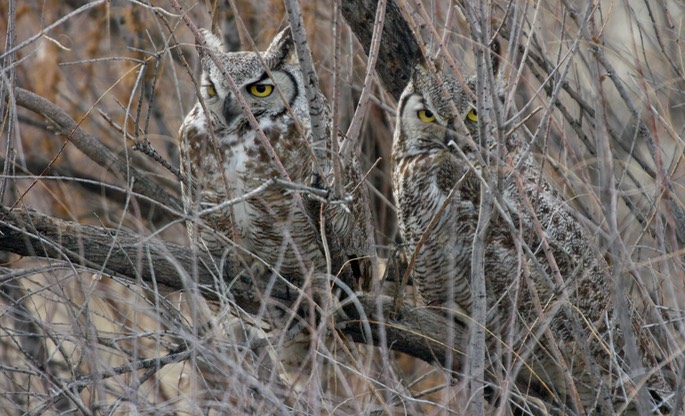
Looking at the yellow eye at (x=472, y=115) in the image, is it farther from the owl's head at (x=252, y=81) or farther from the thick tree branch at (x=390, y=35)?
the owl's head at (x=252, y=81)

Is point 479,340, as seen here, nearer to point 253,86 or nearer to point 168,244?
point 168,244

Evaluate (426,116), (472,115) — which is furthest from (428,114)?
(472,115)

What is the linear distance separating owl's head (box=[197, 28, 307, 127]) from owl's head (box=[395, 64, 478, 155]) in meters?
0.42

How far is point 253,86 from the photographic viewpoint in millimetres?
2867

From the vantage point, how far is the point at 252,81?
284cm

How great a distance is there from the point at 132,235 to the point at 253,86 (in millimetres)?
698

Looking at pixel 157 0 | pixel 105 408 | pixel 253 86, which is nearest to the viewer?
pixel 105 408

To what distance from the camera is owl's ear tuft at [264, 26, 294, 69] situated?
2906mm

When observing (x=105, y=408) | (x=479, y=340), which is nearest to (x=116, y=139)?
(x=105, y=408)

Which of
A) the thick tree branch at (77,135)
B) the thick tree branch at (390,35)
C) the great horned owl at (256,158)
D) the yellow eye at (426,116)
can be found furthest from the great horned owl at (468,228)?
the thick tree branch at (77,135)

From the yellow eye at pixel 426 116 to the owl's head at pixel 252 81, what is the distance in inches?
17.3

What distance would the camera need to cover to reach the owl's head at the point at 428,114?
2.92 meters

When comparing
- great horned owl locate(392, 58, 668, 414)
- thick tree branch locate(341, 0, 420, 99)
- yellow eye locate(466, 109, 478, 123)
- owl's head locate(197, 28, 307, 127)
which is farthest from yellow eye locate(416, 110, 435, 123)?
owl's head locate(197, 28, 307, 127)

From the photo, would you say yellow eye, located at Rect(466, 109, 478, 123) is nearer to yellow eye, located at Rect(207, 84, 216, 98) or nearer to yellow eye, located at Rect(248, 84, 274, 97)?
yellow eye, located at Rect(248, 84, 274, 97)
